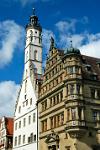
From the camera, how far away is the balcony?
45.9 m

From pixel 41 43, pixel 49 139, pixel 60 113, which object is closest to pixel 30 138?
pixel 49 139

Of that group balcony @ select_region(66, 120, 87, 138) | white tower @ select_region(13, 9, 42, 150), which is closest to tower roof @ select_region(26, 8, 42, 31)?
white tower @ select_region(13, 9, 42, 150)

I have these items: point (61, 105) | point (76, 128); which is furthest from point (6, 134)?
point (76, 128)

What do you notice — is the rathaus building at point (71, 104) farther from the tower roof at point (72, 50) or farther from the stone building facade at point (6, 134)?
the stone building facade at point (6, 134)

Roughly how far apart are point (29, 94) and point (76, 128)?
22.0m

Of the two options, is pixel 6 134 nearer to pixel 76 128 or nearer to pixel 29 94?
pixel 29 94

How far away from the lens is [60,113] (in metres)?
51.3

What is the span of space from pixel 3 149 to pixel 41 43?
27.9 metres

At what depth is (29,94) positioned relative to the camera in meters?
66.0

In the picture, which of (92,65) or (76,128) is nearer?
(76,128)

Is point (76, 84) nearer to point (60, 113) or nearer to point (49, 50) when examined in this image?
point (60, 113)

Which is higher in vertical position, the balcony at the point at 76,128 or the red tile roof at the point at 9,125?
the red tile roof at the point at 9,125

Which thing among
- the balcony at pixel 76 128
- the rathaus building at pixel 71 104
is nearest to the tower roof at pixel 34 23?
the rathaus building at pixel 71 104

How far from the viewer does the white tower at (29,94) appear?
205 feet
